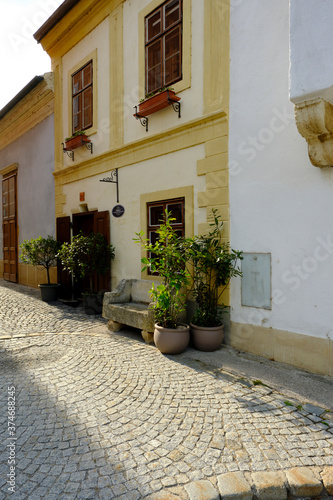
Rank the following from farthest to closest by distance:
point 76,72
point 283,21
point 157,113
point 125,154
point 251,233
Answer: point 76,72 < point 125,154 < point 157,113 < point 251,233 < point 283,21

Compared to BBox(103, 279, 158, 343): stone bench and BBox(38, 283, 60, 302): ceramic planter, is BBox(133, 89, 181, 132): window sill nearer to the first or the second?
BBox(103, 279, 158, 343): stone bench

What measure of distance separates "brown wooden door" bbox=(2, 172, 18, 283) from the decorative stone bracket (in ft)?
35.1

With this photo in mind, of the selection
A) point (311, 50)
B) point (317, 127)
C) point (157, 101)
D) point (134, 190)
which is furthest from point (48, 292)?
point (311, 50)

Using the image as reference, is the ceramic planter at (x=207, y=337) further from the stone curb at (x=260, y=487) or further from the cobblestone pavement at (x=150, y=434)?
the stone curb at (x=260, y=487)

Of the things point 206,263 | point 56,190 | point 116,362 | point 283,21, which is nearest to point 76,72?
point 56,190

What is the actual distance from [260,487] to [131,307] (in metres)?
3.86

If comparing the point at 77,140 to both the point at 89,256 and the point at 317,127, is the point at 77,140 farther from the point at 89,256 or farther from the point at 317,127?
the point at 317,127

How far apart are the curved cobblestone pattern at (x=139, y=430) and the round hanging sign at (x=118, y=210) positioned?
11.7ft

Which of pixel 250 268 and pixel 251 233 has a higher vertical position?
pixel 251 233

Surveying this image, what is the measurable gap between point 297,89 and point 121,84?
463cm

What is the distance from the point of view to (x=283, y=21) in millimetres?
4207

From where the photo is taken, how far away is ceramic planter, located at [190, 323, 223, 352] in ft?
15.3

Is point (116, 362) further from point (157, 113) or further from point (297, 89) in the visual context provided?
point (157, 113)

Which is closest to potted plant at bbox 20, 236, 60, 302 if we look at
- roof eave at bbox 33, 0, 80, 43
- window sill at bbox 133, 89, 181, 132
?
window sill at bbox 133, 89, 181, 132
